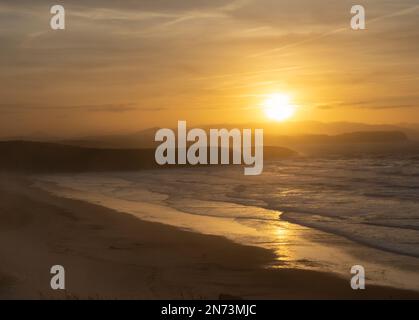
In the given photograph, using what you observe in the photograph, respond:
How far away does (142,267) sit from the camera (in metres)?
14.3

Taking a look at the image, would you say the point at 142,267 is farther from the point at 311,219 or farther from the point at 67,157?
the point at 67,157

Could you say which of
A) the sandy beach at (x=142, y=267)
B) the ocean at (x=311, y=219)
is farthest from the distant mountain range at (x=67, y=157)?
the sandy beach at (x=142, y=267)

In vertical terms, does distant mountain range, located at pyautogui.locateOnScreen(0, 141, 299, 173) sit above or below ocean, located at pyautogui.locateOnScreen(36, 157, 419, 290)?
above

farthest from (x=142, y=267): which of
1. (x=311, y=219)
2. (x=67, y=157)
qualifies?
(x=67, y=157)

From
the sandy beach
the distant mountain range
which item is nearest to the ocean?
the sandy beach

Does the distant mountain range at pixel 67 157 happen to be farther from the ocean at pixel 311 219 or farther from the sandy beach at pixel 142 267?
the sandy beach at pixel 142 267

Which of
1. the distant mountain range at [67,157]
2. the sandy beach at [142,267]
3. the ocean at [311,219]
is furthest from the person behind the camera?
the distant mountain range at [67,157]

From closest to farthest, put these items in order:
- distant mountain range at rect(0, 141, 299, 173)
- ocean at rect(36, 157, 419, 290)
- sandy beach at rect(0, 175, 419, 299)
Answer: sandy beach at rect(0, 175, 419, 299)
ocean at rect(36, 157, 419, 290)
distant mountain range at rect(0, 141, 299, 173)

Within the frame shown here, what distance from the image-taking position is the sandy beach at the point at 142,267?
11938mm

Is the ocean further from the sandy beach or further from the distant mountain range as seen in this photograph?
the distant mountain range

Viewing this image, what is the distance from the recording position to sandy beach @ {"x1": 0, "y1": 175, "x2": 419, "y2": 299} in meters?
11.9

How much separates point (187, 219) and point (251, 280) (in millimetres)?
9471

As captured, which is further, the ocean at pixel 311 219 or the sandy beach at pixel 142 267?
the ocean at pixel 311 219
